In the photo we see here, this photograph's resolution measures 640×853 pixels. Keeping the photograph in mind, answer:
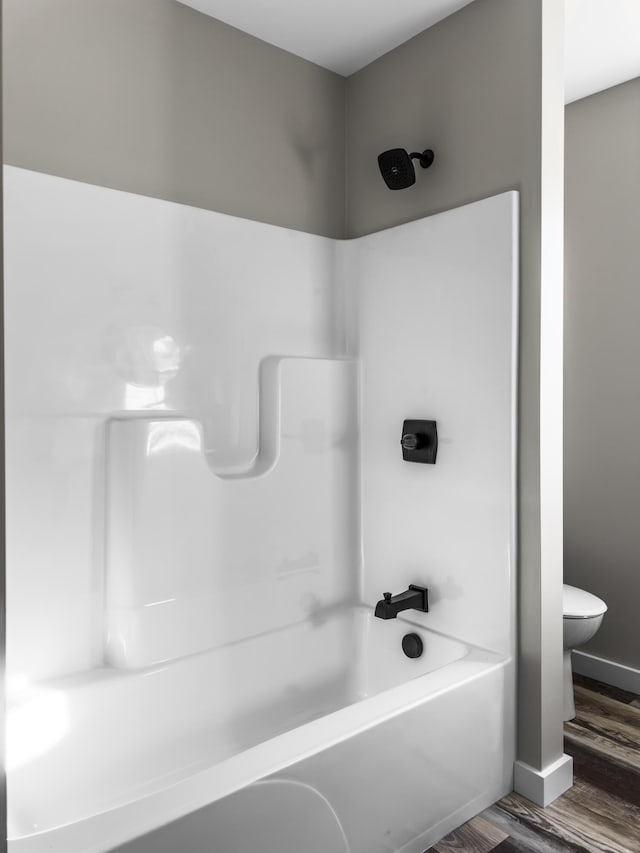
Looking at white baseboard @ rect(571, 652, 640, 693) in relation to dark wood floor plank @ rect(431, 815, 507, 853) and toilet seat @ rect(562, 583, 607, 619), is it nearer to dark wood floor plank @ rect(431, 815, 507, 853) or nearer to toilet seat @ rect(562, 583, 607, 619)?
toilet seat @ rect(562, 583, 607, 619)

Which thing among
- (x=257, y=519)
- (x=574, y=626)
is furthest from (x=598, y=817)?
(x=257, y=519)

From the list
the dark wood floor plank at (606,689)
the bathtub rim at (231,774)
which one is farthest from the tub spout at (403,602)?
the dark wood floor plank at (606,689)

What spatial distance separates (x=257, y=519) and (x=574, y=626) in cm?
122

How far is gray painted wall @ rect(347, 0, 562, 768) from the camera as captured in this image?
190cm

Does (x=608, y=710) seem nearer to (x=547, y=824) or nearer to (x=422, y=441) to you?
(x=547, y=824)

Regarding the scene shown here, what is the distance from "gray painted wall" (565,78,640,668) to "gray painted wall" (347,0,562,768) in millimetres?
929

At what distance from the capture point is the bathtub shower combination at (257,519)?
1.65m

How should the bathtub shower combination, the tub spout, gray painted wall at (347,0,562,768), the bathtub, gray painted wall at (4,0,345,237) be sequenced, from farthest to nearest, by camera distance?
the tub spout < gray painted wall at (347,0,562,768) < gray painted wall at (4,0,345,237) < the bathtub shower combination < the bathtub

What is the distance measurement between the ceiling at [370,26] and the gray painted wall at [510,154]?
99 millimetres

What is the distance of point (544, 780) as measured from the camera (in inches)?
73.8

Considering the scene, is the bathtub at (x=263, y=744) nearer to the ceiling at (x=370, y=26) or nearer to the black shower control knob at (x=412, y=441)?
the black shower control knob at (x=412, y=441)

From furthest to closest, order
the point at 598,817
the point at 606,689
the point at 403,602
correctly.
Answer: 1. the point at 606,689
2. the point at 403,602
3. the point at 598,817

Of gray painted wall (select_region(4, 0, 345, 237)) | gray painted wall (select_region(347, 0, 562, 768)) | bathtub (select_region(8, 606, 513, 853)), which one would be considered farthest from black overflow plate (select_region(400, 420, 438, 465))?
gray painted wall (select_region(4, 0, 345, 237))

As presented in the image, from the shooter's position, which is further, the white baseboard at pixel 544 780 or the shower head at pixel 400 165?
the shower head at pixel 400 165
